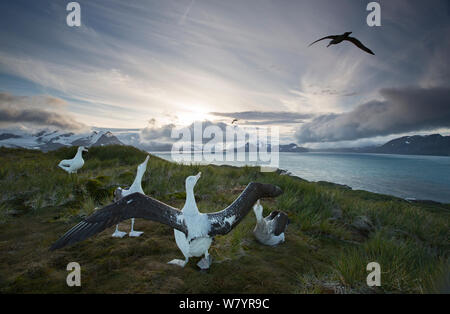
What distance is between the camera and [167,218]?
2.89 m

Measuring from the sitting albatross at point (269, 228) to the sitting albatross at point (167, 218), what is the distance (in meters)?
0.62

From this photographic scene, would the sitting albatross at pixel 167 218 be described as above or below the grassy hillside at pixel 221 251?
above

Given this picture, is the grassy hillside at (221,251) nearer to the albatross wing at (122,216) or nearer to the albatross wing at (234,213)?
the albatross wing at (234,213)

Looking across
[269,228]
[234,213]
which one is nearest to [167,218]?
[234,213]

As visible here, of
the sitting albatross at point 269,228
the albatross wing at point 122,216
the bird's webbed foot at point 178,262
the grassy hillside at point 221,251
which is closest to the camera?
the albatross wing at point 122,216

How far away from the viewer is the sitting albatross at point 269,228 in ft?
13.6

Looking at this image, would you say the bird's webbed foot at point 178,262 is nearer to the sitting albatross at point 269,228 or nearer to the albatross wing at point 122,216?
the albatross wing at point 122,216

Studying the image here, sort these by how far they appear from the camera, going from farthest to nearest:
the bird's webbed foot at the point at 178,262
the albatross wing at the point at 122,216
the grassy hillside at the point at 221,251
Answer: the bird's webbed foot at the point at 178,262, the grassy hillside at the point at 221,251, the albatross wing at the point at 122,216

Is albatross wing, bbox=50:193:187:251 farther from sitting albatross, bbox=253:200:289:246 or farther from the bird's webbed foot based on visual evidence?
sitting albatross, bbox=253:200:289:246

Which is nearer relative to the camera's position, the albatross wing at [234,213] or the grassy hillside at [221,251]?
the grassy hillside at [221,251]

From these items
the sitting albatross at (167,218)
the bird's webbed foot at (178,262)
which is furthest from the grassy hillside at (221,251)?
the sitting albatross at (167,218)

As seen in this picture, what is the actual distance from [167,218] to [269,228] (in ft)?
7.65
